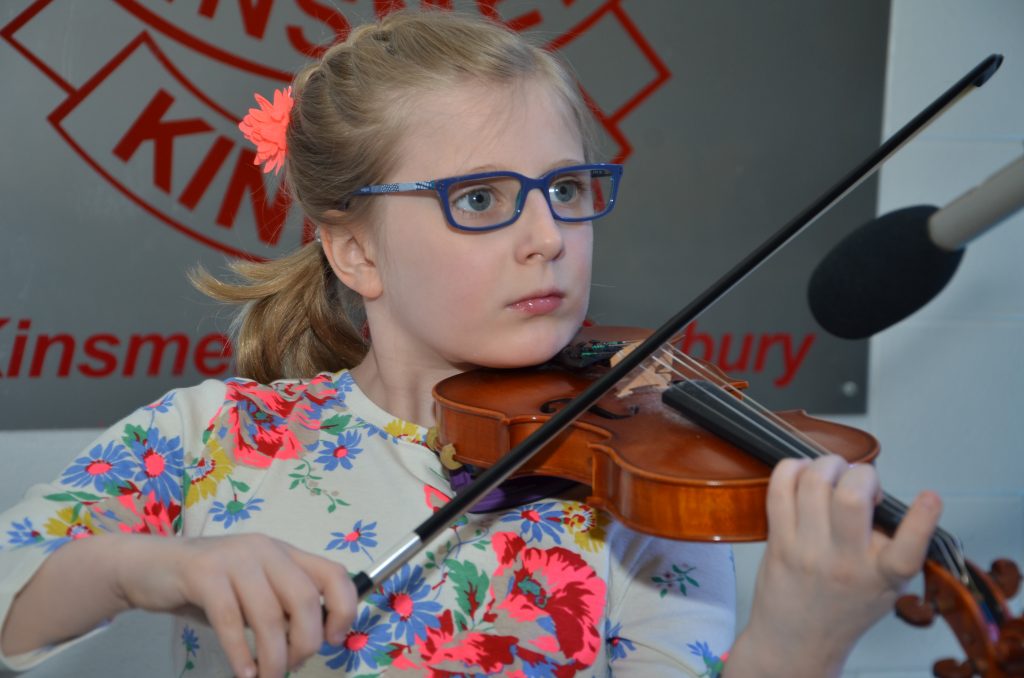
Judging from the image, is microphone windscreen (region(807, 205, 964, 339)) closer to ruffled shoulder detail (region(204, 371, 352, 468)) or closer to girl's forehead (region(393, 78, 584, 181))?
girl's forehead (region(393, 78, 584, 181))

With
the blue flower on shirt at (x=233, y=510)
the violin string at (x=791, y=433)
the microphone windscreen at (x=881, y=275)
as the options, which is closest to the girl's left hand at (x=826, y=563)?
the violin string at (x=791, y=433)

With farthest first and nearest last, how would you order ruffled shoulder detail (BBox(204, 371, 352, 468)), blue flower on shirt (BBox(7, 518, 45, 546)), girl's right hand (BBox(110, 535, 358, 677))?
ruffled shoulder detail (BBox(204, 371, 352, 468)) < blue flower on shirt (BBox(7, 518, 45, 546)) < girl's right hand (BBox(110, 535, 358, 677))

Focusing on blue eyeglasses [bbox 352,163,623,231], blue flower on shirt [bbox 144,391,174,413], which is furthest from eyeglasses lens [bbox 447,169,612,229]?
blue flower on shirt [bbox 144,391,174,413]

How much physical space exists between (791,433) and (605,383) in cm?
15

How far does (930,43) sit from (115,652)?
1670mm

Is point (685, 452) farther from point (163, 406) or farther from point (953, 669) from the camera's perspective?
point (163, 406)

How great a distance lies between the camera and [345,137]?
1.03 metres

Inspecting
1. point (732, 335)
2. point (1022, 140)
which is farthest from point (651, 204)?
Result: point (1022, 140)

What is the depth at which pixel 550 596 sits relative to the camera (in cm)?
88

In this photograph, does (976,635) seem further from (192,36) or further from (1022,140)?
(1022,140)

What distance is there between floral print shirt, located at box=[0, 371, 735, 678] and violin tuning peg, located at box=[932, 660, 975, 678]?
0.29 meters

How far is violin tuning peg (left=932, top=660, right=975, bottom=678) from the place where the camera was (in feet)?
1.77

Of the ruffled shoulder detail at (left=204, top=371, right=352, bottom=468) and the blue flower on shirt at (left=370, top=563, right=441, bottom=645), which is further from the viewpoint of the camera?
the ruffled shoulder detail at (left=204, top=371, right=352, bottom=468)

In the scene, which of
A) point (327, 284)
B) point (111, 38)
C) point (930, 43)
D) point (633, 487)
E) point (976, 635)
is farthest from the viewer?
point (930, 43)
